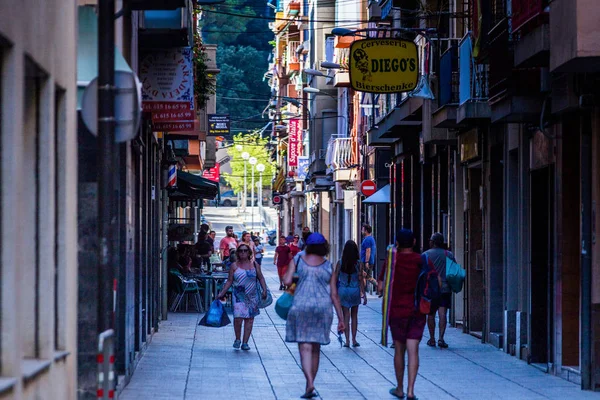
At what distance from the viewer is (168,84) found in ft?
68.2

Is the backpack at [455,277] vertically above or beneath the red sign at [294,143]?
beneath

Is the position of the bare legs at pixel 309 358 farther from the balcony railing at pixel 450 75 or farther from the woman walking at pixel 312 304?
the balcony railing at pixel 450 75

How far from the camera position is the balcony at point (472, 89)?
22125 millimetres

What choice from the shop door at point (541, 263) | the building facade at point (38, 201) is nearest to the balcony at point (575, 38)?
the shop door at point (541, 263)

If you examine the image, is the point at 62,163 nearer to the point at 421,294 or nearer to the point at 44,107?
the point at 44,107

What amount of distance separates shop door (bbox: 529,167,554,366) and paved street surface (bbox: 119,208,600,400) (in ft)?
1.24

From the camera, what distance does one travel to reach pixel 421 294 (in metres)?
14.6

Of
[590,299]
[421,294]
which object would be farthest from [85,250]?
[590,299]

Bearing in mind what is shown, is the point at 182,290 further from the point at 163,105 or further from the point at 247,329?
the point at 163,105

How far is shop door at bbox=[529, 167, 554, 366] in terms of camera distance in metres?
18.5

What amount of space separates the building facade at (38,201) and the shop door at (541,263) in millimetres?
8843

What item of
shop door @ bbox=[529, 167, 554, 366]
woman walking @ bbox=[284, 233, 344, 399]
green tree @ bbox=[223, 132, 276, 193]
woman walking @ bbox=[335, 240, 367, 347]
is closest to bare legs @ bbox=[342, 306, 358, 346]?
woman walking @ bbox=[335, 240, 367, 347]

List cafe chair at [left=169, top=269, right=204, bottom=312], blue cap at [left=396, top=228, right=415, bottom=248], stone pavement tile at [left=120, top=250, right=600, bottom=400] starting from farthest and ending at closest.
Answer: cafe chair at [left=169, top=269, right=204, bottom=312] → stone pavement tile at [left=120, top=250, right=600, bottom=400] → blue cap at [left=396, top=228, right=415, bottom=248]

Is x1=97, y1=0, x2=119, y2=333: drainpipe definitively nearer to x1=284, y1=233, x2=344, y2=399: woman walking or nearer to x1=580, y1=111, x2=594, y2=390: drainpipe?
x1=284, y1=233, x2=344, y2=399: woman walking
